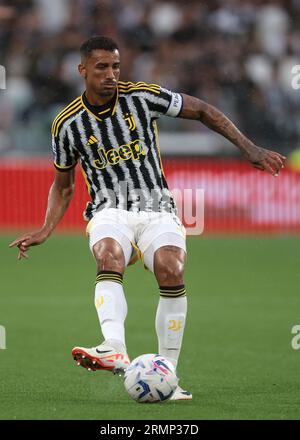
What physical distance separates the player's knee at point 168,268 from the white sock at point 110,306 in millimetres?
265

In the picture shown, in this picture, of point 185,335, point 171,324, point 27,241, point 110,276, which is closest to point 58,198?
point 27,241

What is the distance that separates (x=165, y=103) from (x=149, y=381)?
1875 millimetres

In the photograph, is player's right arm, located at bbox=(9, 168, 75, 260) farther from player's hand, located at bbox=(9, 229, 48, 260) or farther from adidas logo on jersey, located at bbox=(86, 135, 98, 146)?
adidas logo on jersey, located at bbox=(86, 135, 98, 146)

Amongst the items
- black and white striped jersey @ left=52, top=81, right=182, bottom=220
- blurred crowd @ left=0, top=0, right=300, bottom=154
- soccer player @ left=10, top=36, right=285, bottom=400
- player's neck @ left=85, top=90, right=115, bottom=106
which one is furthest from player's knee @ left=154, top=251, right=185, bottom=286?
blurred crowd @ left=0, top=0, right=300, bottom=154

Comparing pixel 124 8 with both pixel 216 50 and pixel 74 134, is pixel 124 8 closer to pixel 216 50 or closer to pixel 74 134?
pixel 216 50

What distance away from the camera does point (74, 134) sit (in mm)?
7098

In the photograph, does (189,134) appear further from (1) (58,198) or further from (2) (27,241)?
(2) (27,241)

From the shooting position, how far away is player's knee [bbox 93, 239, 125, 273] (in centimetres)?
671

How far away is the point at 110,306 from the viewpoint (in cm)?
663

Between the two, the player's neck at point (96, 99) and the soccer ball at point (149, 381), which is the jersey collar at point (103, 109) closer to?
the player's neck at point (96, 99)

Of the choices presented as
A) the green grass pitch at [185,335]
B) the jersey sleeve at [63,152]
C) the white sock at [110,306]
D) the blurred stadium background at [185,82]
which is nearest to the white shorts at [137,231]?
the white sock at [110,306]

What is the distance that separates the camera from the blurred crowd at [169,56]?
18.6m
